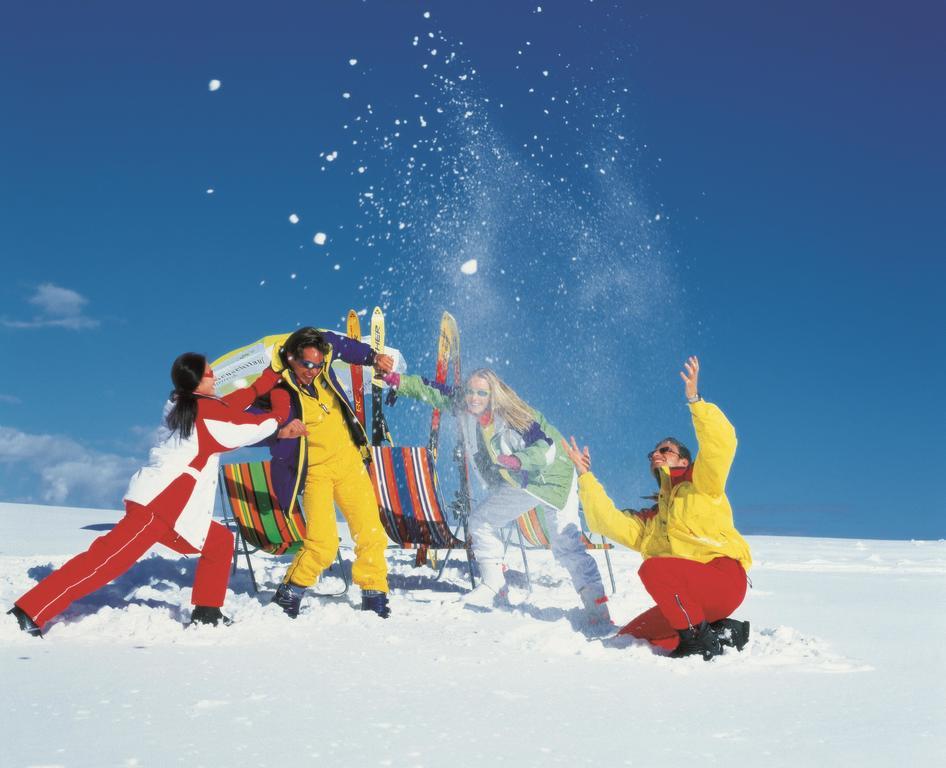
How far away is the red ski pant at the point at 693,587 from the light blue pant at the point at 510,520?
1.32m

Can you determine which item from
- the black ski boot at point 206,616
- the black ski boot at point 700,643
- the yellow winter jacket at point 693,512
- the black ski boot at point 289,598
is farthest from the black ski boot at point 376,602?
the black ski boot at point 700,643

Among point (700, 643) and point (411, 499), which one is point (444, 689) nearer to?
point (700, 643)

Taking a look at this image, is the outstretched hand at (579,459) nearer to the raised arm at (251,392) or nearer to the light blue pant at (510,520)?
the light blue pant at (510,520)

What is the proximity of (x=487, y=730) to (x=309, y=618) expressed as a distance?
2551 millimetres

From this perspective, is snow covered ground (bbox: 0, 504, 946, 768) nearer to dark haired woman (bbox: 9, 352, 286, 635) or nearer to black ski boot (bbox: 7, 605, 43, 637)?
black ski boot (bbox: 7, 605, 43, 637)

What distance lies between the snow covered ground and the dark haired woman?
24 centimetres

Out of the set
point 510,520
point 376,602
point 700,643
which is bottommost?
point 700,643

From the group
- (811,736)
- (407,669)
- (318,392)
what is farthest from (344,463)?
(811,736)

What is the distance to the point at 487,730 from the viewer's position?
2.85 meters

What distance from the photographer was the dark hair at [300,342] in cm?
559

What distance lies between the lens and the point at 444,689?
3477 millimetres

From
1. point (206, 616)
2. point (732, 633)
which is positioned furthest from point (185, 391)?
point (732, 633)

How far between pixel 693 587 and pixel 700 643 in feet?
0.88

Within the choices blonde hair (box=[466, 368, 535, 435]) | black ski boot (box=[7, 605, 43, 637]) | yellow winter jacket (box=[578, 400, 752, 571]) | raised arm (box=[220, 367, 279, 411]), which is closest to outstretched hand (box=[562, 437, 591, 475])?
yellow winter jacket (box=[578, 400, 752, 571])
